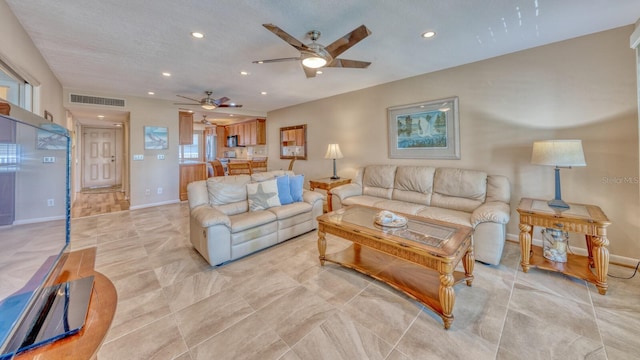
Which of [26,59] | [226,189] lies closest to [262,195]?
[226,189]

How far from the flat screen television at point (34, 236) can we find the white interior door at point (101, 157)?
8161 mm

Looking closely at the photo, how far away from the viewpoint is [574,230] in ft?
7.39

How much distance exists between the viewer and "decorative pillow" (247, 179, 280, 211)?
129 inches

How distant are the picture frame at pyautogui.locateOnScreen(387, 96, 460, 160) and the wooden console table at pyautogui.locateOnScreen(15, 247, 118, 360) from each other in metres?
4.22

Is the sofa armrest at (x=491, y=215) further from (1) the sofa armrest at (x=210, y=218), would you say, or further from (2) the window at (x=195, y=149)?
(2) the window at (x=195, y=149)

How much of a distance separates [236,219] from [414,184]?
2.70 m

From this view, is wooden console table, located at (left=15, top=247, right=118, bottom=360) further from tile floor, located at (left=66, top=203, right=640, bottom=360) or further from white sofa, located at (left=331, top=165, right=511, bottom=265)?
white sofa, located at (left=331, top=165, right=511, bottom=265)

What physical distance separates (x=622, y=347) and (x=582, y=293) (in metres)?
0.69

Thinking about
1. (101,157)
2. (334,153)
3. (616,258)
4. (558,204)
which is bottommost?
(616,258)

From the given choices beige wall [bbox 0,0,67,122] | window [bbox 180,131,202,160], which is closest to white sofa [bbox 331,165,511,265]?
beige wall [bbox 0,0,67,122]

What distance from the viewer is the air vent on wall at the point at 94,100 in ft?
15.1

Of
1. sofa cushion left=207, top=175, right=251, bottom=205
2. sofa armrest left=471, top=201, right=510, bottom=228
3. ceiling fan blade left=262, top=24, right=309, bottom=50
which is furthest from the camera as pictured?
sofa cushion left=207, top=175, right=251, bottom=205

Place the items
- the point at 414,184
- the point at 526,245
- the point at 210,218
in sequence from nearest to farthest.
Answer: the point at 526,245, the point at 210,218, the point at 414,184

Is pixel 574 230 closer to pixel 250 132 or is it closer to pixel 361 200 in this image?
pixel 361 200
